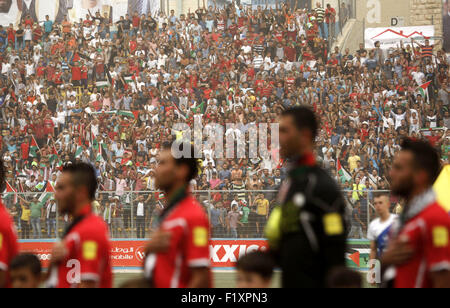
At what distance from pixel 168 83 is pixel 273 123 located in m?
5.44

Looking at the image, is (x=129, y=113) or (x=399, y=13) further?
(x=399, y=13)

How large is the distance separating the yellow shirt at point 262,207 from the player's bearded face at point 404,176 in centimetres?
1378

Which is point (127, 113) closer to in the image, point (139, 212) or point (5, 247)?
point (139, 212)

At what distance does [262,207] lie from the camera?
1778 centimetres

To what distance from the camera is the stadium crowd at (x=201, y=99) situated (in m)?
20.2

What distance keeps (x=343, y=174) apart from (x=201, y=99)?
7.15 metres

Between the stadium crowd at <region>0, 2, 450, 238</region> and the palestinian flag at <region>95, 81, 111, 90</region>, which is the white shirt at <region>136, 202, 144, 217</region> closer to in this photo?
the stadium crowd at <region>0, 2, 450, 238</region>

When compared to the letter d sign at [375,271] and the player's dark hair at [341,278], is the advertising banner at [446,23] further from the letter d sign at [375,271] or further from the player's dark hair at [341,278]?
the player's dark hair at [341,278]

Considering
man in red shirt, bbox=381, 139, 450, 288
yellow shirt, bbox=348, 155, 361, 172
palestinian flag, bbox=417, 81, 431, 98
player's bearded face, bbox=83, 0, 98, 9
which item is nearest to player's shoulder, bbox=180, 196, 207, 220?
man in red shirt, bbox=381, 139, 450, 288

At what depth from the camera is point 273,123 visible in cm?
2355

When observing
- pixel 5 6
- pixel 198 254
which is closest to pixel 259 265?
pixel 198 254

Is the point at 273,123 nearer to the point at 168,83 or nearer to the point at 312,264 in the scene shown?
the point at 168,83

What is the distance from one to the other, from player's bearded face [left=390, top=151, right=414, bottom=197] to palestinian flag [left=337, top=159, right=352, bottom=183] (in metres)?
16.7
